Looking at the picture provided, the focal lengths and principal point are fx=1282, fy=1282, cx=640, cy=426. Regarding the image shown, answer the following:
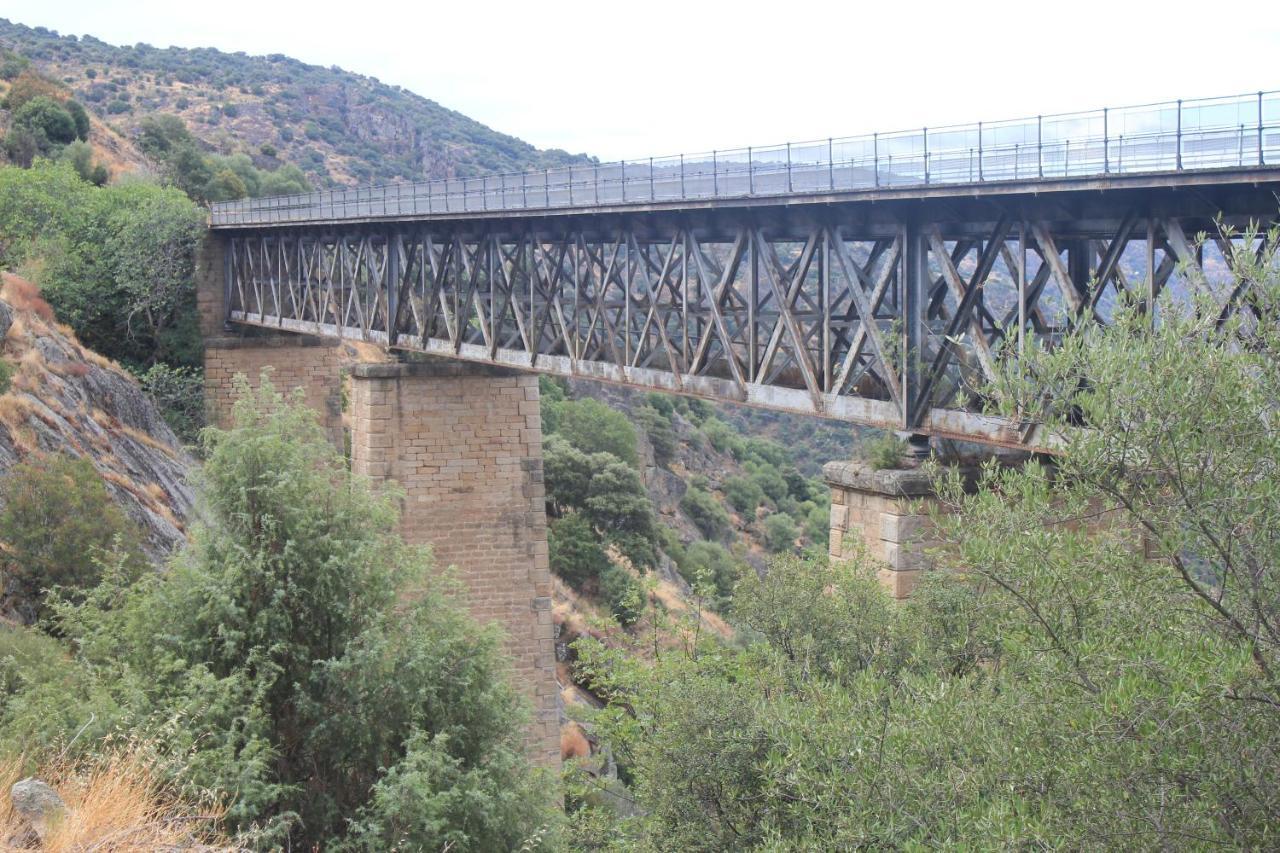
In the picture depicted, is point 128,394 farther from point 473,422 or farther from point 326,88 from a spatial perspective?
point 326,88

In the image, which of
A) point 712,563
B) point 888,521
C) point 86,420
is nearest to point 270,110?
point 712,563

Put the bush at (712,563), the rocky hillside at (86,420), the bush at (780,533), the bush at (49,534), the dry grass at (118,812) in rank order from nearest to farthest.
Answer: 1. the dry grass at (118,812)
2. the bush at (49,534)
3. the rocky hillside at (86,420)
4. the bush at (712,563)
5. the bush at (780,533)

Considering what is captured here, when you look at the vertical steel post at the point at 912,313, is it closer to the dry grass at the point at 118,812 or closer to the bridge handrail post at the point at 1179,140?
the bridge handrail post at the point at 1179,140

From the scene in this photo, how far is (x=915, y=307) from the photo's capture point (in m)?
13.5

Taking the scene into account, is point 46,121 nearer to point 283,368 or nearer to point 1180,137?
point 283,368

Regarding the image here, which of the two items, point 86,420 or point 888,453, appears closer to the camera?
point 888,453

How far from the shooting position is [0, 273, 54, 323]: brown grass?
1097 inches

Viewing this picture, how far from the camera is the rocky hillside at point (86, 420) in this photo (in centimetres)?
2089

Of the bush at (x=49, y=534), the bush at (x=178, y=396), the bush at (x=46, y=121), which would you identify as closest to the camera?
the bush at (x=49, y=534)

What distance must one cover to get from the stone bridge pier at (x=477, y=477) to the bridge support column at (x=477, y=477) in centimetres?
2

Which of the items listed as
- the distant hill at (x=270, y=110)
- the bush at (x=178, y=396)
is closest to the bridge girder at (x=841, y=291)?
the bush at (x=178, y=396)

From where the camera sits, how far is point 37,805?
7.71m

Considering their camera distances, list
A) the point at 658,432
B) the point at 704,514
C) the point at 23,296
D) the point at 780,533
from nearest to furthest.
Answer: the point at 23,296, the point at 704,514, the point at 780,533, the point at 658,432

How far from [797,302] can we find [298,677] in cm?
979
